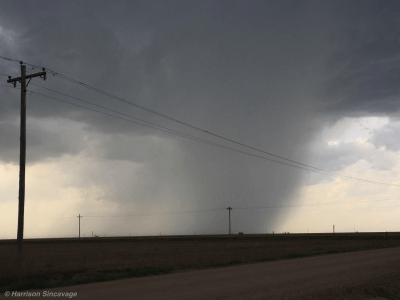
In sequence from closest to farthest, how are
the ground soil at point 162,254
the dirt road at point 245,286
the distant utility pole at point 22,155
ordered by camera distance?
the dirt road at point 245,286
the distant utility pole at point 22,155
the ground soil at point 162,254

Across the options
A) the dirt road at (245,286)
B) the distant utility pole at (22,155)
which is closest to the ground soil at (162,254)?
the distant utility pole at (22,155)

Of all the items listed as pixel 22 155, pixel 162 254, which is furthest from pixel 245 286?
pixel 162 254

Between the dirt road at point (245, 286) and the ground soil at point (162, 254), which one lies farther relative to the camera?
the ground soil at point (162, 254)

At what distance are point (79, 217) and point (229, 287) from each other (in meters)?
180

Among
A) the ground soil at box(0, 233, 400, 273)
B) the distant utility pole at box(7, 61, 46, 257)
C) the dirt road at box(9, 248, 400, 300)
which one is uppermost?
the distant utility pole at box(7, 61, 46, 257)

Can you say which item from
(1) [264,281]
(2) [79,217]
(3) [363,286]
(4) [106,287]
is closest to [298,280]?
(1) [264,281]

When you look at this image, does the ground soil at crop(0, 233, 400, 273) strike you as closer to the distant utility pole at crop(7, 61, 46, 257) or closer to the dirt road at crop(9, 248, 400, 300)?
the distant utility pole at crop(7, 61, 46, 257)

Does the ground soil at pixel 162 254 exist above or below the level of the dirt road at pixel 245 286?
below

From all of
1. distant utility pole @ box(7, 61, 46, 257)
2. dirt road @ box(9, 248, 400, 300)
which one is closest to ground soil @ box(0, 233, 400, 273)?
distant utility pole @ box(7, 61, 46, 257)

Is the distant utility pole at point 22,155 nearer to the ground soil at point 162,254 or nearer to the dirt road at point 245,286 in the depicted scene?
the ground soil at point 162,254

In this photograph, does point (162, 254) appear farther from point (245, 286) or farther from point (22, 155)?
point (245, 286)

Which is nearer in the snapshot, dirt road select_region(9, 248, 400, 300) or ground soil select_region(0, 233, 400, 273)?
dirt road select_region(9, 248, 400, 300)

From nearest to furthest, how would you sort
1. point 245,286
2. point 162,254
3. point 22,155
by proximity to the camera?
point 245,286 < point 22,155 < point 162,254

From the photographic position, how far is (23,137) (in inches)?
928
